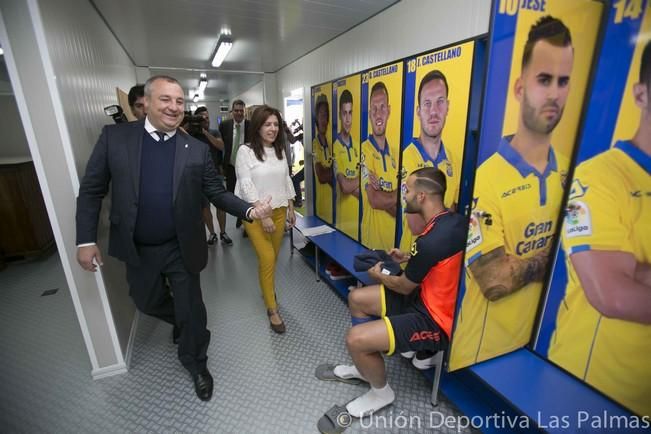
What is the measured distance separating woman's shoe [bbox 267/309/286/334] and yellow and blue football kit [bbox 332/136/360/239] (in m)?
1.15

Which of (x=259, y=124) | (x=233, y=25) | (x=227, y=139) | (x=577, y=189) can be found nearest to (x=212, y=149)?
(x=227, y=139)

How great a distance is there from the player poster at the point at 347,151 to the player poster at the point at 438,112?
0.68 metres

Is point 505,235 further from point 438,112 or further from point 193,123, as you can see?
point 193,123

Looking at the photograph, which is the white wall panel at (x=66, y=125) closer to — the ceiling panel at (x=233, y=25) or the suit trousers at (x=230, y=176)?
the ceiling panel at (x=233, y=25)

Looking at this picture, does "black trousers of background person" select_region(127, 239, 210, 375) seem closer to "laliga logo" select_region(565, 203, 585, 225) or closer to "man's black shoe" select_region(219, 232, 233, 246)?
"laliga logo" select_region(565, 203, 585, 225)

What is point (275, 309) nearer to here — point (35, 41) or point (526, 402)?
point (526, 402)

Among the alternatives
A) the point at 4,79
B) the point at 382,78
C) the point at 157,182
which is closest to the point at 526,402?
the point at 157,182

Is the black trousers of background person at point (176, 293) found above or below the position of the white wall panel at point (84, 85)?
below

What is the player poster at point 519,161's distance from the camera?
3.71 ft

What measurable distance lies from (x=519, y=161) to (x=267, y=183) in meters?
1.55

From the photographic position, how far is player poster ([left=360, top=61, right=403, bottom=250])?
235 centimetres

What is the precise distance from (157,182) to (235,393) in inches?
51.0

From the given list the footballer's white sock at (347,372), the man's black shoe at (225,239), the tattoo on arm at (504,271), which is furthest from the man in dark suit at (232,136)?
the tattoo on arm at (504,271)

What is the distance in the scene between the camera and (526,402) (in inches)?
52.4
